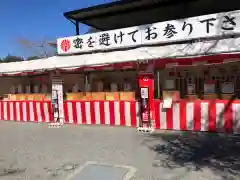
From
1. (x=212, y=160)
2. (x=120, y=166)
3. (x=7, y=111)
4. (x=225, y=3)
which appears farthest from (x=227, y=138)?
(x=7, y=111)

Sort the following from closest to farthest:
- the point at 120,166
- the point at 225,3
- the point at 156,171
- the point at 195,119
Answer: the point at 156,171 < the point at 120,166 < the point at 195,119 < the point at 225,3

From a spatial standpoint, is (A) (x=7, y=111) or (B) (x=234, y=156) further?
(A) (x=7, y=111)

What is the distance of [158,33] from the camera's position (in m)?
7.98

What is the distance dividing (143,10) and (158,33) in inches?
105

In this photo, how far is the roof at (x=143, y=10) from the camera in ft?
31.3

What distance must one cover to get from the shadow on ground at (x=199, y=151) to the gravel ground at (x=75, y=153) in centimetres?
11

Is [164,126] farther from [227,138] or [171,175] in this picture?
[171,175]

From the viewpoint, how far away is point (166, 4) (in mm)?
9688

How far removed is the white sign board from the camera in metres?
6.93

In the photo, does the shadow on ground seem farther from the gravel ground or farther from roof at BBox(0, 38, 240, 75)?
roof at BBox(0, 38, 240, 75)

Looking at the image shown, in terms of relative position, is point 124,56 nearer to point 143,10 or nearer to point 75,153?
point 143,10

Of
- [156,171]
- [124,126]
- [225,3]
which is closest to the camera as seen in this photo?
[156,171]

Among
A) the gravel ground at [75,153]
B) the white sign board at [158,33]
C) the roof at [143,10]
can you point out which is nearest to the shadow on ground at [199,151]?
the gravel ground at [75,153]

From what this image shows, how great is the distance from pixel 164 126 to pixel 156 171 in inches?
134
